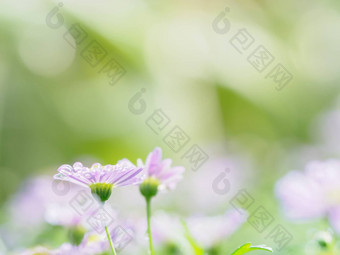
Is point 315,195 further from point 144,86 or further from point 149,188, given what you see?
point 144,86

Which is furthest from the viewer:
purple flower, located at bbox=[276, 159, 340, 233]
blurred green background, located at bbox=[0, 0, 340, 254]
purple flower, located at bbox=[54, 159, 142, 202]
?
blurred green background, located at bbox=[0, 0, 340, 254]

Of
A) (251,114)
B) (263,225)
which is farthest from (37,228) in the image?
(251,114)

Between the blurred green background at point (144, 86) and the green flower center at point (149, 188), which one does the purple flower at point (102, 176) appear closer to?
the green flower center at point (149, 188)

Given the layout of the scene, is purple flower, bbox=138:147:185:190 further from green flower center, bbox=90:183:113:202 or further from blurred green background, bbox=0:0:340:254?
blurred green background, bbox=0:0:340:254

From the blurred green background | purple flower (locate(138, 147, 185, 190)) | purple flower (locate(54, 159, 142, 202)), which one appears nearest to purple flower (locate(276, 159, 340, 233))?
purple flower (locate(138, 147, 185, 190))

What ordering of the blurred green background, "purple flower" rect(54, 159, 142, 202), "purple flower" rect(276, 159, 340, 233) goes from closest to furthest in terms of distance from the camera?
"purple flower" rect(54, 159, 142, 202)
"purple flower" rect(276, 159, 340, 233)
the blurred green background

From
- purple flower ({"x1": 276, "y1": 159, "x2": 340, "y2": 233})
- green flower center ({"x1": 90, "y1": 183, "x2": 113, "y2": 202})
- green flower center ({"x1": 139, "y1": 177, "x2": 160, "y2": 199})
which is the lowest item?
purple flower ({"x1": 276, "y1": 159, "x2": 340, "y2": 233})

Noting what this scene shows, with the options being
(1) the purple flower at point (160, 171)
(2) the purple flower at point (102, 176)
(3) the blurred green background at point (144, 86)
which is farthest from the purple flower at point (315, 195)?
(3) the blurred green background at point (144, 86)
